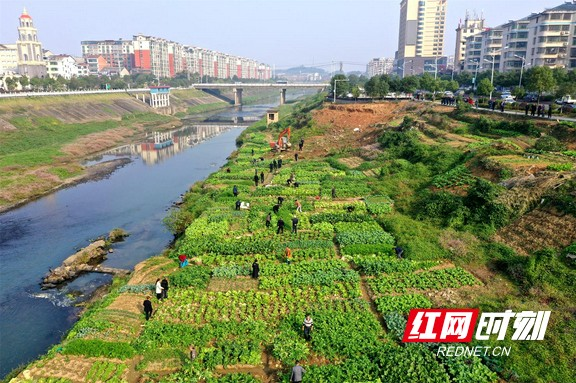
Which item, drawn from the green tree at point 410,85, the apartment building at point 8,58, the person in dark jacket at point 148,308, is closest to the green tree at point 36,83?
the apartment building at point 8,58

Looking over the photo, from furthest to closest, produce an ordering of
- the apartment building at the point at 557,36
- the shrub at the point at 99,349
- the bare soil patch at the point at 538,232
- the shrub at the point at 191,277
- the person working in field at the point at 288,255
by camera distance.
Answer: the apartment building at the point at 557,36, the person working in field at the point at 288,255, the bare soil patch at the point at 538,232, the shrub at the point at 191,277, the shrub at the point at 99,349

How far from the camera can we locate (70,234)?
36.3 meters

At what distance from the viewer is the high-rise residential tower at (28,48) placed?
147m

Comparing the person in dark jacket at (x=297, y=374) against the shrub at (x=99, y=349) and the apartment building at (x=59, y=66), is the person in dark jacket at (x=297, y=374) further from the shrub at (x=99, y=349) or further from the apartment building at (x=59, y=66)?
the apartment building at (x=59, y=66)

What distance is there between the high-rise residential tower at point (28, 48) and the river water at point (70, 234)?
358 ft

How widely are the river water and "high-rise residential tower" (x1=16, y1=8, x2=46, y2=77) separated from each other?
109m

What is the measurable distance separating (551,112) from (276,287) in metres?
40.2


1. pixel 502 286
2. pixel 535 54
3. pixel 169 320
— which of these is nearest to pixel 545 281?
pixel 502 286

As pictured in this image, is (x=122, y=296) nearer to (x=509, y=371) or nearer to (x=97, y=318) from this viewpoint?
(x=97, y=318)

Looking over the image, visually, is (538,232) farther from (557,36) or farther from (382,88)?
(557,36)

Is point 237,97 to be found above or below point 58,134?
above

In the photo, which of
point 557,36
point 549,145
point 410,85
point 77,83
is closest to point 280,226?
point 549,145

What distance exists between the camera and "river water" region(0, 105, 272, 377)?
23078mm

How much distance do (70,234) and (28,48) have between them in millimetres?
146348
